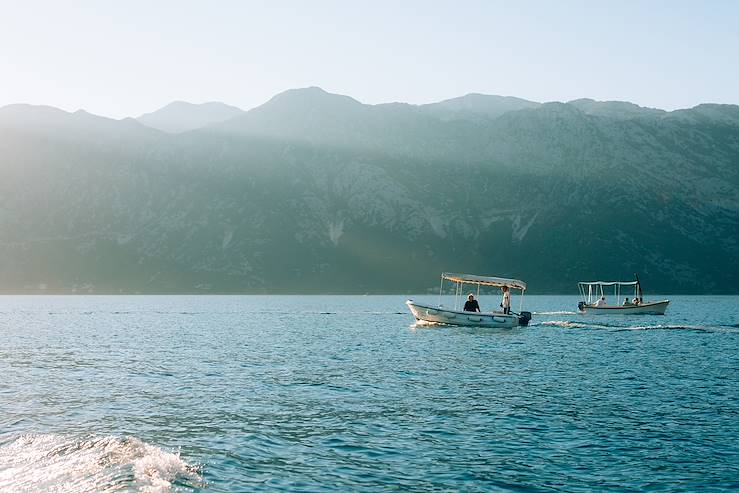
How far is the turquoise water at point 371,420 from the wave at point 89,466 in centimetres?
8

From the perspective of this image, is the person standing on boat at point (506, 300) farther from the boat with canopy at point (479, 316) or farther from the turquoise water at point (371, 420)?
the turquoise water at point (371, 420)

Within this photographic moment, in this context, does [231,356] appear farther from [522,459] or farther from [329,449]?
[522,459]

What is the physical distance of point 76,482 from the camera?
19109 mm

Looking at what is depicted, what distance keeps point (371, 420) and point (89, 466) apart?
36.3 ft

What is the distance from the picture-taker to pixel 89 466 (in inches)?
815

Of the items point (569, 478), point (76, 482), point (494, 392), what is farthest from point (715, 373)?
point (76, 482)

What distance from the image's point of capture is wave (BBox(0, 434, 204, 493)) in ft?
61.6

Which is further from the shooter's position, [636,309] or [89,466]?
[636,309]

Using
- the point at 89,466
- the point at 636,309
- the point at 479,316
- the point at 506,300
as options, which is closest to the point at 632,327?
the point at 506,300

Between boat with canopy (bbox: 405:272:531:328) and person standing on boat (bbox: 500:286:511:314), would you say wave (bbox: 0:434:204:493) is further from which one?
person standing on boat (bbox: 500:286:511:314)

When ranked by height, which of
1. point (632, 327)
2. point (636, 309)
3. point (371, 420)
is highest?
point (636, 309)

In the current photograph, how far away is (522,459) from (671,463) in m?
4.57

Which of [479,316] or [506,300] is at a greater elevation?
[506,300]

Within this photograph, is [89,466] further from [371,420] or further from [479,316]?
[479,316]
